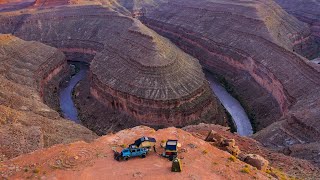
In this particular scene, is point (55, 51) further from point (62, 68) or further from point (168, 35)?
point (168, 35)

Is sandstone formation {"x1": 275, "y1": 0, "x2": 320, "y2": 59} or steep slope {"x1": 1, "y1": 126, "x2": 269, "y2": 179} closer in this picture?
steep slope {"x1": 1, "y1": 126, "x2": 269, "y2": 179}

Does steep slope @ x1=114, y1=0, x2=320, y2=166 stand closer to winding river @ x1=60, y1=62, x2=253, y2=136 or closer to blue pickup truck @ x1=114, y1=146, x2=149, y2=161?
winding river @ x1=60, y1=62, x2=253, y2=136

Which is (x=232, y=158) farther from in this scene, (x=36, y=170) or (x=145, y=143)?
(x=36, y=170)

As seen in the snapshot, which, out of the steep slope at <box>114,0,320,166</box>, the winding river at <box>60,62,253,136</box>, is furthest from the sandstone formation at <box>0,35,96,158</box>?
the steep slope at <box>114,0,320,166</box>

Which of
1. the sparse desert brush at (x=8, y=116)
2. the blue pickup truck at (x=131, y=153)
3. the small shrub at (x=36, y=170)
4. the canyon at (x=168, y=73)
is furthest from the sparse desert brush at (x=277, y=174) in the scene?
the sparse desert brush at (x=8, y=116)

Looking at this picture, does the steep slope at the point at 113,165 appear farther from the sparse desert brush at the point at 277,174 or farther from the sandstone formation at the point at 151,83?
the sandstone formation at the point at 151,83

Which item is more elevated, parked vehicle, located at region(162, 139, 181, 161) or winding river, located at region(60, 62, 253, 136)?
parked vehicle, located at region(162, 139, 181, 161)

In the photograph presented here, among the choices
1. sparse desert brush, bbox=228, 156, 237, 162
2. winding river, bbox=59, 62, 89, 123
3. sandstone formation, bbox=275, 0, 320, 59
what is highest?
sandstone formation, bbox=275, 0, 320, 59
